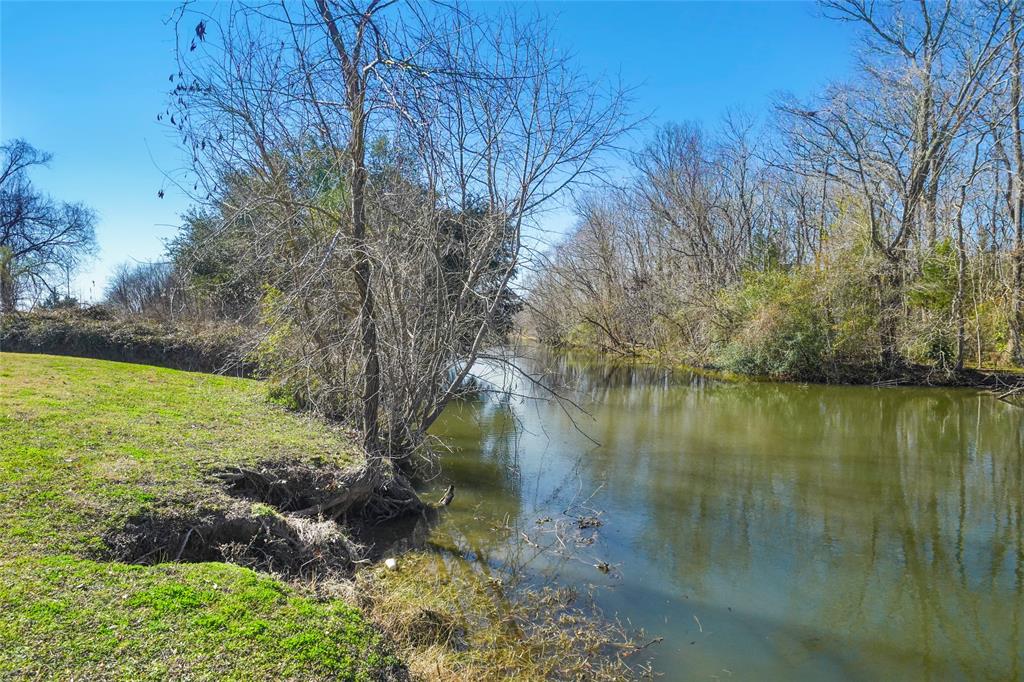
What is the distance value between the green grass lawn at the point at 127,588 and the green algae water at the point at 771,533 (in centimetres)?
238

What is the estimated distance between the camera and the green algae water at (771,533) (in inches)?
187

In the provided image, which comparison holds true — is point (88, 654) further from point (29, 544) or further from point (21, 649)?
point (29, 544)

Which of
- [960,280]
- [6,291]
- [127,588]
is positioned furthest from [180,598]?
[960,280]

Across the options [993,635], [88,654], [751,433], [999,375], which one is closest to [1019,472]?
[751,433]

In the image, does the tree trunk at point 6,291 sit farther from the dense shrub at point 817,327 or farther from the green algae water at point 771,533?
the dense shrub at point 817,327

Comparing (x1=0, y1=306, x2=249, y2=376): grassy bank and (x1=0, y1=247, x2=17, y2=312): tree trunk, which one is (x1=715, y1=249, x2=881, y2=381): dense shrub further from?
(x1=0, y1=247, x2=17, y2=312): tree trunk

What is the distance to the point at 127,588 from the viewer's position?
344 centimetres

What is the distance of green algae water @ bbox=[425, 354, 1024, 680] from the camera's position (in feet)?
15.6

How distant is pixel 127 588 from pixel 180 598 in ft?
0.96

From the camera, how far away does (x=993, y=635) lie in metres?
4.95

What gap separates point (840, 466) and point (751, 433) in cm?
268

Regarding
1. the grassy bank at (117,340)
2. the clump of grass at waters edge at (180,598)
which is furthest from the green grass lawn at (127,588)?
the grassy bank at (117,340)

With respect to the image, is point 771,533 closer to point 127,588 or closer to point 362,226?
point 362,226

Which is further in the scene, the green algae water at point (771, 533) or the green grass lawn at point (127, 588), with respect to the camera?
the green algae water at point (771, 533)
